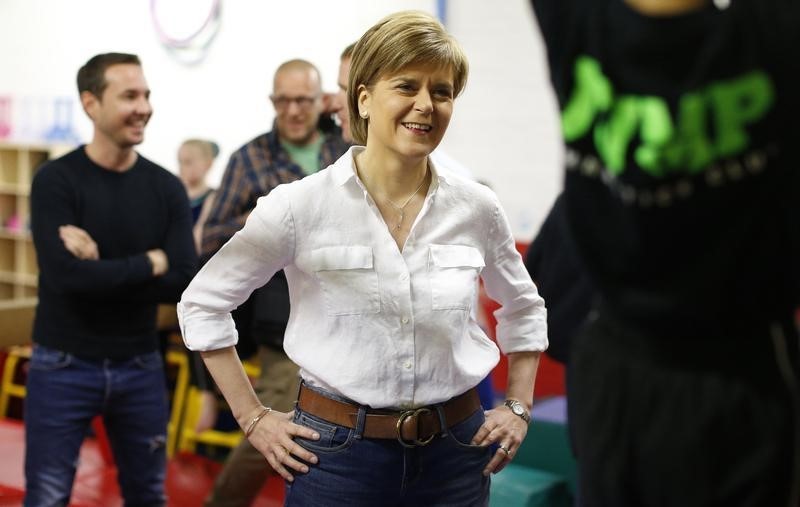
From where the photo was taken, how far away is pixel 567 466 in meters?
4.16

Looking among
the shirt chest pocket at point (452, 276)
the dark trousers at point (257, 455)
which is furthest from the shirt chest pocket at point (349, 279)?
the dark trousers at point (257, 455)

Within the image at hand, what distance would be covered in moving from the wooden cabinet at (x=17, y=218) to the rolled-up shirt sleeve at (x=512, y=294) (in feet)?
22.3

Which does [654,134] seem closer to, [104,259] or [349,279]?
[349,279]

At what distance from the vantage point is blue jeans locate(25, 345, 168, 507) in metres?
3.25

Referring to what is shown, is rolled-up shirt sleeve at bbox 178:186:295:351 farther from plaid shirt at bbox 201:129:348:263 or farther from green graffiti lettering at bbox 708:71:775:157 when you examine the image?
plaid shirt at bbox 201:129:348:263

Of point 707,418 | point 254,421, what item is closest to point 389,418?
point 254,421

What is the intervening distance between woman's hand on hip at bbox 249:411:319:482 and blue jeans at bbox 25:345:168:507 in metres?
1.39

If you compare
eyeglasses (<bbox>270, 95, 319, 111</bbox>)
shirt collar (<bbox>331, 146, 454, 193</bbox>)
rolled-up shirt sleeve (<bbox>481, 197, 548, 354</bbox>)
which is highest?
shirt collar (<bbox>331, 146, 454, 193</bbox>)

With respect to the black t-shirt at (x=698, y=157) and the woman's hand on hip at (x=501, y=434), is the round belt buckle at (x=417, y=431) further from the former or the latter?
the black t-shirt at (x=698, y=157)

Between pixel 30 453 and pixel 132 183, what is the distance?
2.99 ft

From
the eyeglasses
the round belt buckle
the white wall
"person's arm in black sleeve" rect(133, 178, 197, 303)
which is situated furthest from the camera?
the white wall

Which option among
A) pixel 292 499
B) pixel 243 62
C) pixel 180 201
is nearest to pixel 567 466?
pixel 180 201

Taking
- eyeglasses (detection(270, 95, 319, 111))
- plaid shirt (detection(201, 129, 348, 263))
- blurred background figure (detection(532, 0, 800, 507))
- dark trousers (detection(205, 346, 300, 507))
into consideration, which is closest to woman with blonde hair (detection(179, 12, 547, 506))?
blurred background figure (detection(532, 0, 800, 507))

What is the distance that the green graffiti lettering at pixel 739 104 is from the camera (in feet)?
3.54
